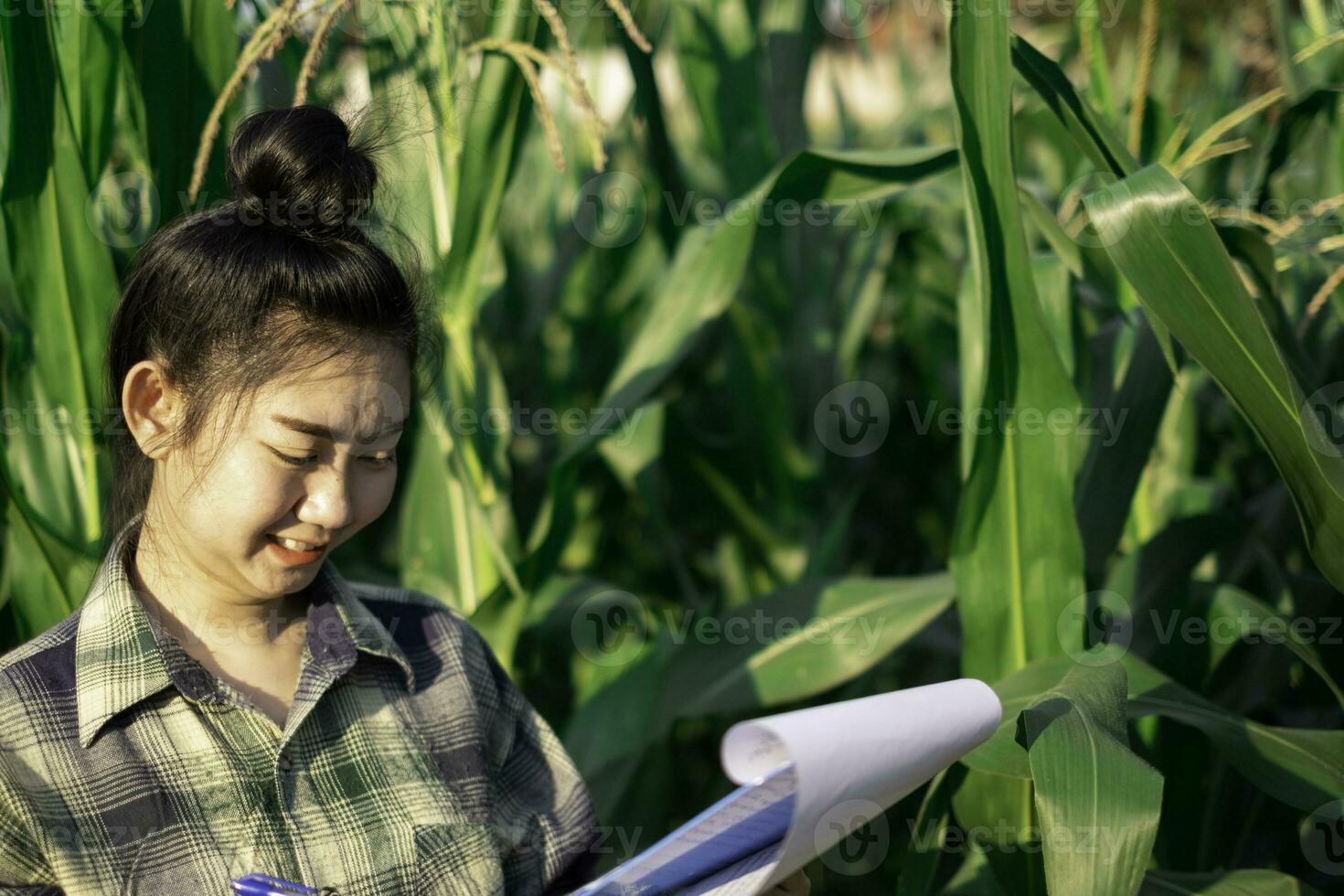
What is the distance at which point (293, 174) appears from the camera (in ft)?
2.74

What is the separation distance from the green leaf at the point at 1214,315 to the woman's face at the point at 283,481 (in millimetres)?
540

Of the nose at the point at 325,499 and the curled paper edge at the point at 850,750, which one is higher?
the nose at the point at 325,499

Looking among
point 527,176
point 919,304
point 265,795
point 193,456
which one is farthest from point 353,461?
point 527,176

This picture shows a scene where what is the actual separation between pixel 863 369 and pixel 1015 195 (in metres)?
1.20

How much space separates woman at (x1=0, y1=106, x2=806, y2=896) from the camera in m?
0.75

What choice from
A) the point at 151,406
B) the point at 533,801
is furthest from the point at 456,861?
the point at 151,406

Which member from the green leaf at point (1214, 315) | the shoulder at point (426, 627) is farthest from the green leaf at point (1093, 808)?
the shoulder at point (426, 627)

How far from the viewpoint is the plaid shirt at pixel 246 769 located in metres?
0.74

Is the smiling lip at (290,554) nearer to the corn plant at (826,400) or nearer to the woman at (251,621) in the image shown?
the woman at (251,621)

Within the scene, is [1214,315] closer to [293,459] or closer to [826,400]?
[293,459]

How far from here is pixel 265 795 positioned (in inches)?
31.1

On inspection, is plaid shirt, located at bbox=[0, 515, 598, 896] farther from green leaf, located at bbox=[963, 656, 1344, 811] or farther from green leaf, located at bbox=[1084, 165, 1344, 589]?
green leaf, located at bbox=[1084, 165, 1344, 589]

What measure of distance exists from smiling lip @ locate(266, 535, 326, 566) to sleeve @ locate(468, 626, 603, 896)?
0.68ft

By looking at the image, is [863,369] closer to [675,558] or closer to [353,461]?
[675,558]
